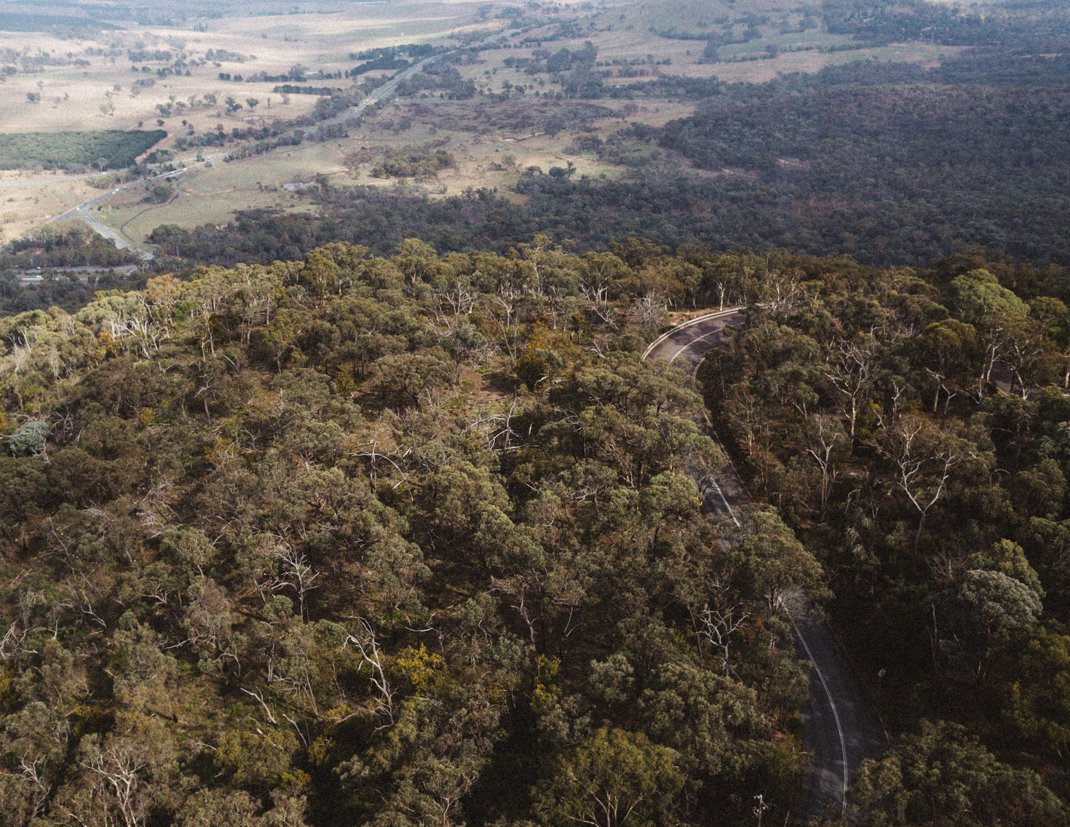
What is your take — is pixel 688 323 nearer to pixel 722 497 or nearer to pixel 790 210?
pixel 722 497

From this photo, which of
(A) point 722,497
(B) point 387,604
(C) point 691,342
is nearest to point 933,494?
(A) point 722,497

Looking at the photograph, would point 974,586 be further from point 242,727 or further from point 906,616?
point 242,727

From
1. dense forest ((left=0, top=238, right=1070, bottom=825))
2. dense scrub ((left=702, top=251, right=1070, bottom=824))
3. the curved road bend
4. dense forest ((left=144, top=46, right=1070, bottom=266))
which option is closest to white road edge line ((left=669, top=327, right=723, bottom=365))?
dense scrub ((left=702, top=251, right=1070, bottom=824))

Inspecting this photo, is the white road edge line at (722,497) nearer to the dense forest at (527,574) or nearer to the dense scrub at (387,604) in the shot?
the dense forest at (527,574)

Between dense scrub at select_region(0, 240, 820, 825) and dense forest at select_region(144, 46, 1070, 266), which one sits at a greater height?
dense scrub at select_region(0, 240, 820, 825)

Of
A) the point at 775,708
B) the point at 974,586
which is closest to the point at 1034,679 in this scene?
the point at 974,586

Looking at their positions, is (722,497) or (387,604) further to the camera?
(722,497)

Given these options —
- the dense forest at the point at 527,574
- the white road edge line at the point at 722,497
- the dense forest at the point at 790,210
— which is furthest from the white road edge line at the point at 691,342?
the dense forest at the point at 790,210

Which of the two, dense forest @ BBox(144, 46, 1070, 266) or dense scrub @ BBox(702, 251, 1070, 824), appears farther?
dense forest @ BBox(144, 46, 1070, 266)

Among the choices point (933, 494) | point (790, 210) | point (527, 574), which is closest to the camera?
point (527, 574)

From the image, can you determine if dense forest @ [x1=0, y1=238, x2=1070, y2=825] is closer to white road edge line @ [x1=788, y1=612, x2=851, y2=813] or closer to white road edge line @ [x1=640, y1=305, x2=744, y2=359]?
white road edge line @ [x1=788, y1=612, x2=851, y2=813]
